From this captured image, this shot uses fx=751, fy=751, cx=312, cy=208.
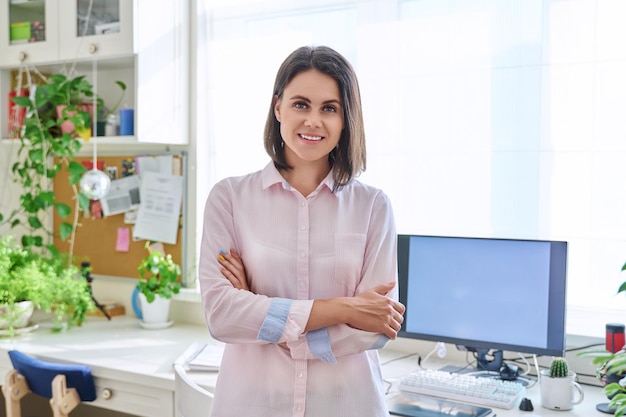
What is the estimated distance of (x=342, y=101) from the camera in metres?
1.55

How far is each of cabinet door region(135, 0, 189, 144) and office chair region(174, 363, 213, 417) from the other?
1.25 metres

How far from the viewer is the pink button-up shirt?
1.49m

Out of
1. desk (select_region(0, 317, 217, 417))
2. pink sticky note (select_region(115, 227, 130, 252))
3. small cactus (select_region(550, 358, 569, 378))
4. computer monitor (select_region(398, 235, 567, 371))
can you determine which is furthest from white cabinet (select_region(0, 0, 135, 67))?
small cactus (select_region(550, 358, 569, 378))

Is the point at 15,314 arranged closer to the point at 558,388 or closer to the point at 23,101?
the point at 23,101

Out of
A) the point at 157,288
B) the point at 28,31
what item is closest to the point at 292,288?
the point at 157,288

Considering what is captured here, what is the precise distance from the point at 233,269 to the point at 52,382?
3.57 ft

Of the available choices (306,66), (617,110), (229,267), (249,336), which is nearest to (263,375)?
(249,336)

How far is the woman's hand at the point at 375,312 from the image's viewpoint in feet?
4.94

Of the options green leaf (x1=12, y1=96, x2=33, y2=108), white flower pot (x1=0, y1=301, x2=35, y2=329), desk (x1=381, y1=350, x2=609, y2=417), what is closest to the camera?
desk (x1=381, y1=350, x2=609, y2=417)

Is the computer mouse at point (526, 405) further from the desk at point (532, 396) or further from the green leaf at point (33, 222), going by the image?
the green leaf at point (33, 222)

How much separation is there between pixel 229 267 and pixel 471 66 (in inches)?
49.3

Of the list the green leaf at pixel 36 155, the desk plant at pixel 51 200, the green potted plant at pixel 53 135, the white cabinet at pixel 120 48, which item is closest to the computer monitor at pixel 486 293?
the white cabinet at pixel 120 48

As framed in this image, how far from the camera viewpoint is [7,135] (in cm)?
318

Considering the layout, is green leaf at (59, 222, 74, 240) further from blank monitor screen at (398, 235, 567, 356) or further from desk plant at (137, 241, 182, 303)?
blank monitor screen at (398, 235, 567, 356)
